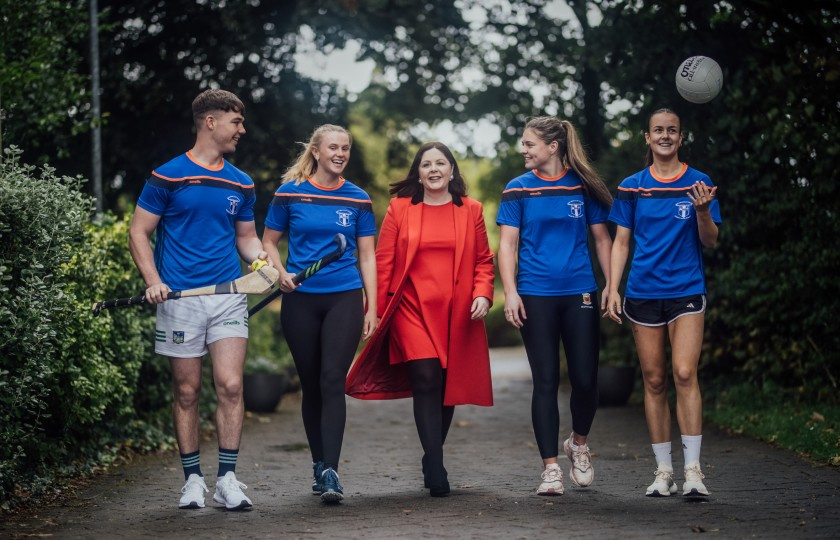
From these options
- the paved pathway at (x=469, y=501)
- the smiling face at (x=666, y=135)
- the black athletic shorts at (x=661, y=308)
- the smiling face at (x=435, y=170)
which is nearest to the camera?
the paved pathway at (x=469, y=501)

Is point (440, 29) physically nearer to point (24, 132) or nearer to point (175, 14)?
point (175, 14)

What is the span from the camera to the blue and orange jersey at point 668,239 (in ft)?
21.2

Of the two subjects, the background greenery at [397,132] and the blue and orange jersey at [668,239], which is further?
the background greenery at [397,132]

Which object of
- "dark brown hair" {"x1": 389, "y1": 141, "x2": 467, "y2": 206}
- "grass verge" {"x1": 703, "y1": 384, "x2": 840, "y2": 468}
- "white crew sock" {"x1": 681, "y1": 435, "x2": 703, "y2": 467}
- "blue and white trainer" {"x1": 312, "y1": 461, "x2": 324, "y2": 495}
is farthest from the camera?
"grass verge" {"x1": 703, "y1": 384, "x2": 840, "y2": 468}

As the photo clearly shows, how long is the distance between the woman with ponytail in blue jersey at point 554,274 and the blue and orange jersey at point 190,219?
166 centimetres

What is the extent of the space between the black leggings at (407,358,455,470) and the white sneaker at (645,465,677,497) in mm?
1250

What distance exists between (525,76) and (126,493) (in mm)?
12481

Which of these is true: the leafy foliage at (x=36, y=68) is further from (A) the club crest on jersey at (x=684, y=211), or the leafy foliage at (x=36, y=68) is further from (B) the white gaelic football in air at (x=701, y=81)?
(A) the club crest on jersey at (x=684, y=211)

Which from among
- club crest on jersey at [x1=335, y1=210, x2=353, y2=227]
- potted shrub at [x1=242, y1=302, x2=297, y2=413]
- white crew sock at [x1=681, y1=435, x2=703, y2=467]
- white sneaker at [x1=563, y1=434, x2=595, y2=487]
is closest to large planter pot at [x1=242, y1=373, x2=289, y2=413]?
potted shrub at [x1=242, y1=302, x2=297, y2=413]

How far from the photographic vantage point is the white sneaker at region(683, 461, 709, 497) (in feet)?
20.4

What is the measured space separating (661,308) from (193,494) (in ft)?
9.50

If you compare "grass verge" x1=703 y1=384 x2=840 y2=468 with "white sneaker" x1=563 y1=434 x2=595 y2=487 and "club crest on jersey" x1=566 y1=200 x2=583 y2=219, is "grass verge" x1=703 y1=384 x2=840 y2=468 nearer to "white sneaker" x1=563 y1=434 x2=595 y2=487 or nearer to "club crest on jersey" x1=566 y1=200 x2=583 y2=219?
"white sneaker" x1=563 y1=434 x2=595 y2=487

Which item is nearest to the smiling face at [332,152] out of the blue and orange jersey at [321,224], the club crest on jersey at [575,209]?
the blue and orange jersey at [321,224]

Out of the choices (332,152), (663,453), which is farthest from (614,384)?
(332,152)
